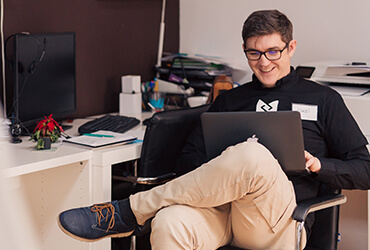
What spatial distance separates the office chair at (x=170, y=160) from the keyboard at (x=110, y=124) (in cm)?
26

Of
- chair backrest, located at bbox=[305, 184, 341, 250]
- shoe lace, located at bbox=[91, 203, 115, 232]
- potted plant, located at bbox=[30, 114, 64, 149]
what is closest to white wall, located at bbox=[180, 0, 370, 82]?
chair backrest, located at bbox=[305, 184, 341, 250]

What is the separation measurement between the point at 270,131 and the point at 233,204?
28cm

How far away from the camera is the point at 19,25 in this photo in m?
2.29

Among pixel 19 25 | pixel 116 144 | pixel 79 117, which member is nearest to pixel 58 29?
pixel 19 25

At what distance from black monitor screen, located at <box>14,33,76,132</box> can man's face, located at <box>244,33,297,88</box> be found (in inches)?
35.9

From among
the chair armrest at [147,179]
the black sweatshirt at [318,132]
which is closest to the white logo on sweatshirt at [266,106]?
the black sweatshirt at [318,132]

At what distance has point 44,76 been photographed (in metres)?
2.19

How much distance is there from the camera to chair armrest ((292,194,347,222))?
1510 mm

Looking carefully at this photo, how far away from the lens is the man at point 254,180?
1559 millimetres

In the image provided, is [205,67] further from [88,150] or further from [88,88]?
[88,150]

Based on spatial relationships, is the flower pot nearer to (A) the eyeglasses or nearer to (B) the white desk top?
(B) the white desk top

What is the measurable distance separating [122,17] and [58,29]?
50 cm

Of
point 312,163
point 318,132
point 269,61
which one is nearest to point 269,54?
point 269,61

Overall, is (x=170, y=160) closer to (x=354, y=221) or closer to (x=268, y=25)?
(x=268, y=25)
